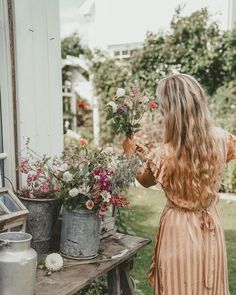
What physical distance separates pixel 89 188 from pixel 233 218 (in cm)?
430

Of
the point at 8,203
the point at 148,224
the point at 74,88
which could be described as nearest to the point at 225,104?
the point at 148,224

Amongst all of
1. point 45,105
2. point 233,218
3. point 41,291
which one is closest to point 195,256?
point 41,291

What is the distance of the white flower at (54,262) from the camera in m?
1.96

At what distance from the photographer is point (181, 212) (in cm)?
224

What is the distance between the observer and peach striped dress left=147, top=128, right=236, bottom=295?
2223mm

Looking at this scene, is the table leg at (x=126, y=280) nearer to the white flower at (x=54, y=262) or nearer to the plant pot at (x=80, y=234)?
the plant pot at (x=80, y=234)

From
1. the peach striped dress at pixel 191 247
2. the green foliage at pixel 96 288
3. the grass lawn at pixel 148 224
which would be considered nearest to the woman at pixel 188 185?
Answer: the peach striped dress at pixel 191 247

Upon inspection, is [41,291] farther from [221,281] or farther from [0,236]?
[221,281]

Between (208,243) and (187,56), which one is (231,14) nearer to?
(187,56)

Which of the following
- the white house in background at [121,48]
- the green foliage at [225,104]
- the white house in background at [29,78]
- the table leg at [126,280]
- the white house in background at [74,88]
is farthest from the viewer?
the white house in background at [74,88]

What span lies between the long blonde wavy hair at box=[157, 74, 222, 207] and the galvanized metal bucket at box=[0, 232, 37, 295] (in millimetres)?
865

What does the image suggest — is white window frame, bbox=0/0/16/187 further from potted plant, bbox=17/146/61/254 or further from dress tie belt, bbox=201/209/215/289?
dress tie belt, bbox=201/209/215/289

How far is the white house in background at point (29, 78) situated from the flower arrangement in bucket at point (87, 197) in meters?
0.47

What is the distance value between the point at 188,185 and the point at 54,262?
793 mm
